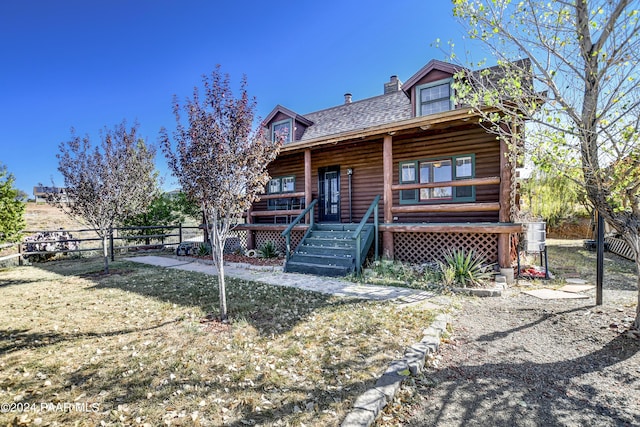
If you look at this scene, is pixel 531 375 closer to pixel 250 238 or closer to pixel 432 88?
pixel 432 88

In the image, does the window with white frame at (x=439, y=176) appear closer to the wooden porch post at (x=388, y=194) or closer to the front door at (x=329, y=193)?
the wooden porch post at (x=388, y=194)

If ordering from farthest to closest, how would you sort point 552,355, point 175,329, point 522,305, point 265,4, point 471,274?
point 265,4 < point 471,274 < point 522,305 < point 175,329 < point 552,355

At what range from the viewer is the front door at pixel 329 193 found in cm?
1162

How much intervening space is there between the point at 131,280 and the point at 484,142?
34.9 feet

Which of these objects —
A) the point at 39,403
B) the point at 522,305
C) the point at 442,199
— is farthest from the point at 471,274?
the point at 39,403

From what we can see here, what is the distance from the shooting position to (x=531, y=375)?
116 inches

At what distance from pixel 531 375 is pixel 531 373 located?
46mm

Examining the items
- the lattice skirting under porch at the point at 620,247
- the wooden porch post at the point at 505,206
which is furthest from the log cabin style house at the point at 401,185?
the lattice skirting under porch at the point at 620,247

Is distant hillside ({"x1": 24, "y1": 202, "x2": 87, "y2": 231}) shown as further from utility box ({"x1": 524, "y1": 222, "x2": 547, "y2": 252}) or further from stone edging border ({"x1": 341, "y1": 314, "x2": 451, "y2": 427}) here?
utility box ({"x1": 524, "y1": 222, "x2": 547, "y2": 252})

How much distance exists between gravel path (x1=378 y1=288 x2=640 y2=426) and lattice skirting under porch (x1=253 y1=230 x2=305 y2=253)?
23.1ft

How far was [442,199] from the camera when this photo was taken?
31.3ft

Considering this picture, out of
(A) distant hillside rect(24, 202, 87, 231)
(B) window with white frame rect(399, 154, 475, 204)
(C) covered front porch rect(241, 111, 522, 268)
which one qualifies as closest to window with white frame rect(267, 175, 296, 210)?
(C) covered front porch rect(241, 111, 522, 268)

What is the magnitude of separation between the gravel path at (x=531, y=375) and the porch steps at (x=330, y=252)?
356 cm

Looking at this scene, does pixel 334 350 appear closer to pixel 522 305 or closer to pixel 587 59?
pixel 522 305
